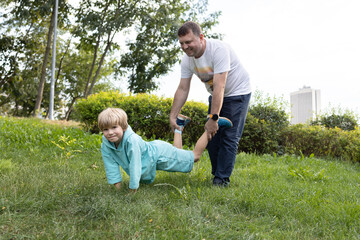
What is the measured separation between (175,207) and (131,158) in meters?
0.79

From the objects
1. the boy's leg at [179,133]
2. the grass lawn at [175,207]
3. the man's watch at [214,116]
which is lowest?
the grass lawn at [175,207]

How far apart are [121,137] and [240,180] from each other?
170 centimetres

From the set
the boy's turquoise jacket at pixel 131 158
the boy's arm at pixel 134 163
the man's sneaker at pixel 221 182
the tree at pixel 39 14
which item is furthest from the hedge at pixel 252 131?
the tree at pixel 39 14

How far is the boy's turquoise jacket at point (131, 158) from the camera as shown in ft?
10.8

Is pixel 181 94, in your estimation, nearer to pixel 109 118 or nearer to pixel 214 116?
pixel 214 116

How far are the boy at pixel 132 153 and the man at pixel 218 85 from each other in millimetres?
203

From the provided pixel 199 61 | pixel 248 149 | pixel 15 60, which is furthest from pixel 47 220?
pixel 15 60

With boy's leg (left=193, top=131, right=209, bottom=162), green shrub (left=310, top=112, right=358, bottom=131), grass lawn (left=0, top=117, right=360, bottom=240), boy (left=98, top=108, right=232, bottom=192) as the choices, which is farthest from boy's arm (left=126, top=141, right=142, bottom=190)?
green shrub (left=310, top=112, right=358, bottom=131)

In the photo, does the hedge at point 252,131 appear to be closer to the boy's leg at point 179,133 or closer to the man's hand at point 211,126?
the boy's leg at point 179,133

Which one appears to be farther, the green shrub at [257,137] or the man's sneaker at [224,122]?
the green shrub at [257,137]

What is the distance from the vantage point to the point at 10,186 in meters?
3.32

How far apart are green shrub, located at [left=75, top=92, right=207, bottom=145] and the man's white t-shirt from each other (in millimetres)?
3623

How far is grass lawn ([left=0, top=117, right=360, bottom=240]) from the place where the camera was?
236 cm

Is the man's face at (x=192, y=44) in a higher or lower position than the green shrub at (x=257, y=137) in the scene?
higher
